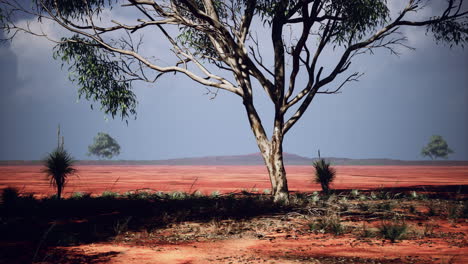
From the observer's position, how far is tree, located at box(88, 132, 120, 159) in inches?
3652

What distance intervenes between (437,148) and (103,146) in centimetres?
8055

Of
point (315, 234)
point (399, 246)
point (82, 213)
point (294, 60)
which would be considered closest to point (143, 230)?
point (82, 213)

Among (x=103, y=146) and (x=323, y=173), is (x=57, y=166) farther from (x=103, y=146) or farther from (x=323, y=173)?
(x=103, y=146)

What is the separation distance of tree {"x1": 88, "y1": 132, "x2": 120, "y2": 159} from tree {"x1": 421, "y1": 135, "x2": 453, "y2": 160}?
251 ft

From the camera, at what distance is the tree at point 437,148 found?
81.4 meters

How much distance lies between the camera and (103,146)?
9294 centimetres

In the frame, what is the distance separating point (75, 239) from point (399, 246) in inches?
217

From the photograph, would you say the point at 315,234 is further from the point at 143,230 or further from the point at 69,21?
the point at 69,21

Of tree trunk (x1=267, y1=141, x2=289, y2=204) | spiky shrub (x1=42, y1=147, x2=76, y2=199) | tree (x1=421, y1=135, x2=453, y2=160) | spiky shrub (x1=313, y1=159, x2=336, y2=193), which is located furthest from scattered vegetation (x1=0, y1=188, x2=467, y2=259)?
tree (x1=421, y1=135, x2=453, y2=160)

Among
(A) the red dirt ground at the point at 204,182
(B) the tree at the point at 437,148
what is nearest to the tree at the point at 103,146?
(A) the red dirt ground at the point at 204,182

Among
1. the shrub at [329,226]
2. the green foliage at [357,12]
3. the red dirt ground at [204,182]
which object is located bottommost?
the red dirt ground at [204,182]

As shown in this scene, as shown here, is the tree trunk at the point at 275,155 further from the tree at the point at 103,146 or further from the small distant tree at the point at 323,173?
the tree at the point at 103,146

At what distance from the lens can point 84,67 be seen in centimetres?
1327

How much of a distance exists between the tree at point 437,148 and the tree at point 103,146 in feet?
251
